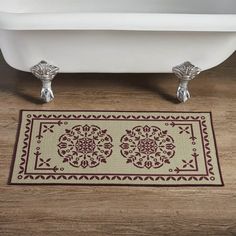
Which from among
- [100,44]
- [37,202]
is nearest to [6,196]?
[37,202]

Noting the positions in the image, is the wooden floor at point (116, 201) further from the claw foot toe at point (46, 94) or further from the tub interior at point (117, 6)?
the tub interior at point (117, 6)

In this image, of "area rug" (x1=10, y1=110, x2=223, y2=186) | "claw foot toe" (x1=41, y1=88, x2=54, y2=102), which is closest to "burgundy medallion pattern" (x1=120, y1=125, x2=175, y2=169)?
"area rug" (x1=10, y1=110, x2=223, y2=186)

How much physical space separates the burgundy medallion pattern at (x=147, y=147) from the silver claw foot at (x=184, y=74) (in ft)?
0.60

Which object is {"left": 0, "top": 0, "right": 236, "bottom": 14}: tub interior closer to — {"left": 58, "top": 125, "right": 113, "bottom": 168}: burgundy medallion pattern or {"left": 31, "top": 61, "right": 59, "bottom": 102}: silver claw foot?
Answer: {"left": 31, "top": 61, "right": 59, "bottom": 102}: silver claw foot

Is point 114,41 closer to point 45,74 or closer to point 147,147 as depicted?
point 45,74

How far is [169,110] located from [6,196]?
2.32 feet

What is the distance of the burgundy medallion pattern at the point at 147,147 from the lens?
1665 mm

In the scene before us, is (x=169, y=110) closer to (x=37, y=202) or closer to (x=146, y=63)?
(x=146, y=63)

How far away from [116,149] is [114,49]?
36 centimetres

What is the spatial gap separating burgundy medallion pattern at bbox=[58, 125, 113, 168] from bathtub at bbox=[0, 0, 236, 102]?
20cm

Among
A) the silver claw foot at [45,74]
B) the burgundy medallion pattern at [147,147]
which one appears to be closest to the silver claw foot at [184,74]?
the burgundy medallion pattern at [147,147]

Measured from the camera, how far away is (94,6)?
1.98 metres

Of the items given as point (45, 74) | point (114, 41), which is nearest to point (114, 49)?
point (114, 41)

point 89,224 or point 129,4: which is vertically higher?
point 129,4
